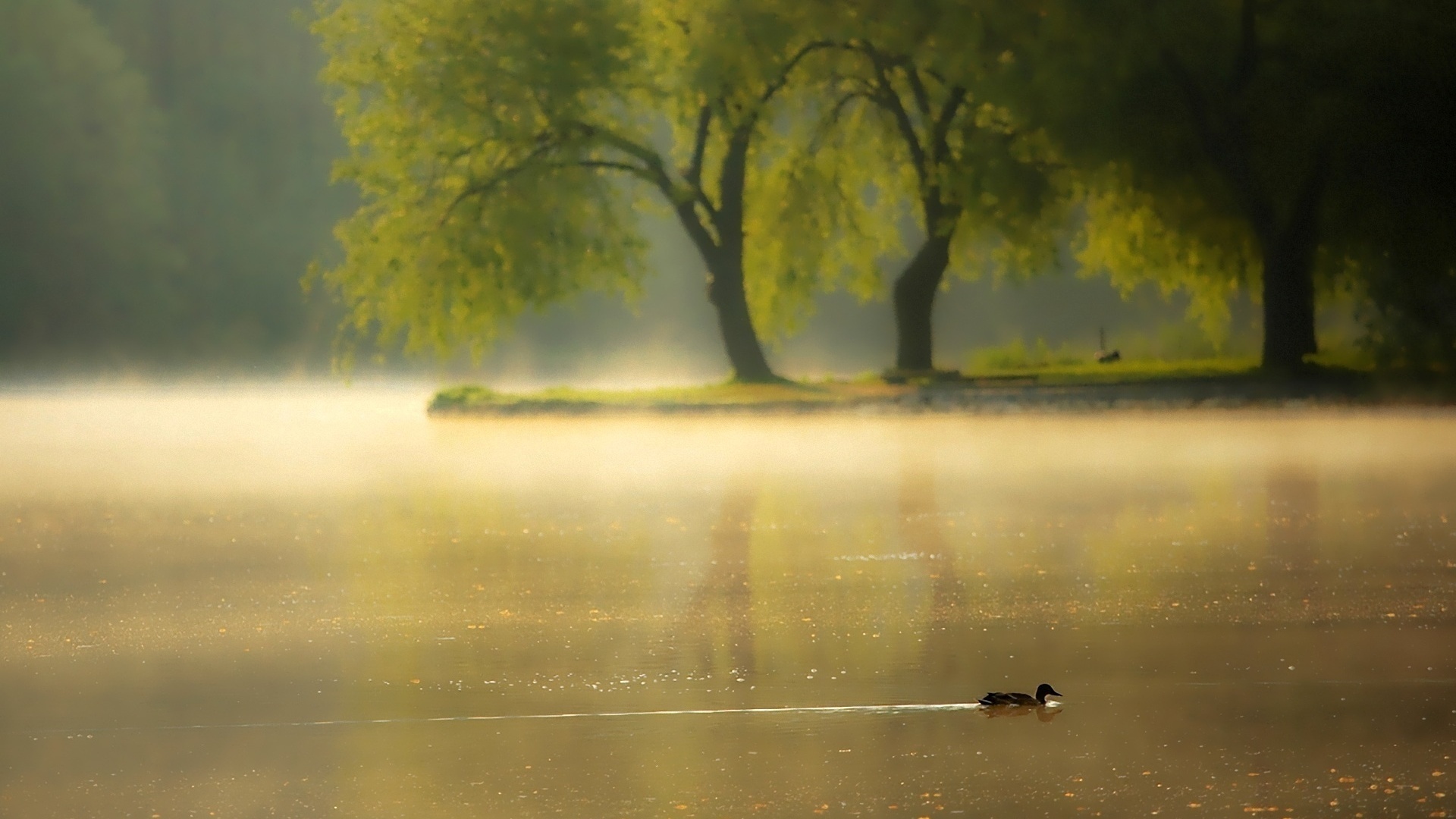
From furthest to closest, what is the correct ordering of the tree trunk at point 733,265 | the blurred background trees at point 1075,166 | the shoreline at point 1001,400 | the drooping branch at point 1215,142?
the tree trunk at point 733,265 < the drooping branch at point 1215,142 < the blurred background trees at point 1075,166 < the shoreline at point 1001,400

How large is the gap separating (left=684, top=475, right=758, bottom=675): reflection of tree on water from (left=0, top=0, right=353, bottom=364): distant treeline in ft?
148

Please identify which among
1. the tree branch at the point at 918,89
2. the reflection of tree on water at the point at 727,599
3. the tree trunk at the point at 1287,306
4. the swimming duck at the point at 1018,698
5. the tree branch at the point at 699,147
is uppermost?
the tree branch at the point at 918,89

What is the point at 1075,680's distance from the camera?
26.0ft

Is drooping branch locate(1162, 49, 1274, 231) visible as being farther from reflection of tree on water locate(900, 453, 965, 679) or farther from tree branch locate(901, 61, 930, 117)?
reflection of tree on water locate(900, 453, 965, 679)

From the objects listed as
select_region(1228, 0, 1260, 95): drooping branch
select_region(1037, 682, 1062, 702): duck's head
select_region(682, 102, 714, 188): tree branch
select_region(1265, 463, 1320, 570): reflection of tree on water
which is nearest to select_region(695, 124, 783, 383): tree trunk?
select_region(682, 102, 714, 188): tree branch

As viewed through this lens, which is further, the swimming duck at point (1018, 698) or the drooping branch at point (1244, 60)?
the drooping branch at point (1244, 60)

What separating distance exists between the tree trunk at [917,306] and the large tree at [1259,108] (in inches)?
158

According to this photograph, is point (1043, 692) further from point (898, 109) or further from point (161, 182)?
point (161, 182)

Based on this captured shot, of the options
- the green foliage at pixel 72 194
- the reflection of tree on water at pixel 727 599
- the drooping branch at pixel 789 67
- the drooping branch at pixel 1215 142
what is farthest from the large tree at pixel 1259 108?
the green foliage at pixel 72 194

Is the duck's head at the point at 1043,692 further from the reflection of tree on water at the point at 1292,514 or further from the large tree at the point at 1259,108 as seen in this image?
the large tree at the point at 1259,108

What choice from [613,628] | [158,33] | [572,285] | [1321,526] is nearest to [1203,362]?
[572,285]

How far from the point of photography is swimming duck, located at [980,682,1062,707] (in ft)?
23.8

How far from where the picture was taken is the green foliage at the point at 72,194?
64312mm

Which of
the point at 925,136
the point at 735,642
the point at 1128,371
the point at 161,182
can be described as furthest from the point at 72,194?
the point at 735,642
